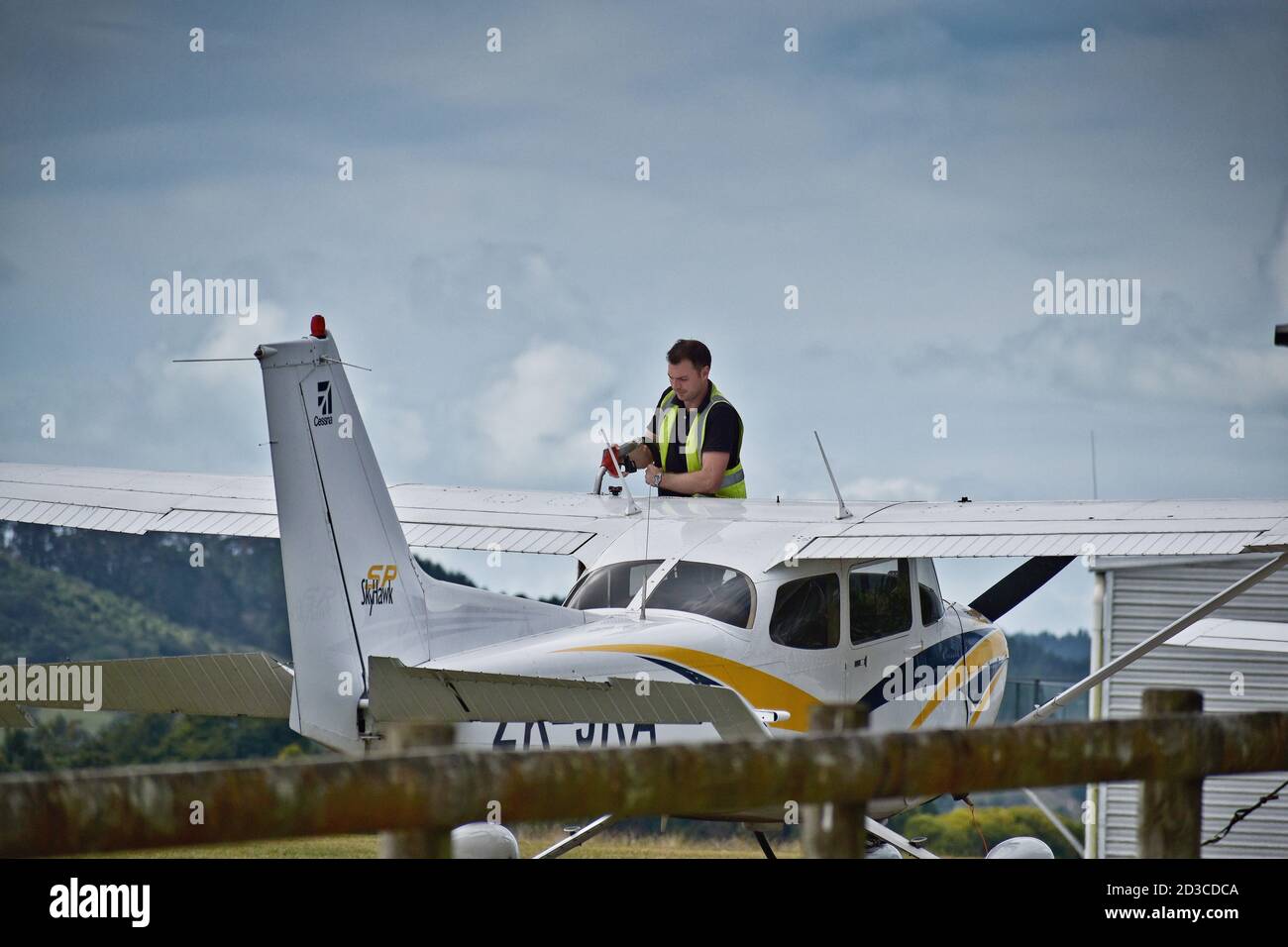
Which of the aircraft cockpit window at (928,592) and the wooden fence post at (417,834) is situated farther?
the aircraft cockpit window at (928,592)

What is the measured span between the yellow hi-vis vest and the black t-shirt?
Answer: 0.02 metres

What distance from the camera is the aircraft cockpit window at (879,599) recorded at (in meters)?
10.2

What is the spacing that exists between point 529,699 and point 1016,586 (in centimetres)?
603

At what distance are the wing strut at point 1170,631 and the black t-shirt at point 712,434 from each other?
8.21ft

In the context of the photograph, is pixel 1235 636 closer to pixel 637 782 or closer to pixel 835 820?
pixel 835 820

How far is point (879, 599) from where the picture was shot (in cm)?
1049

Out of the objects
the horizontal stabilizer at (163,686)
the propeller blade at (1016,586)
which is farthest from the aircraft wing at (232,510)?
the propeller blade at (1016,586)

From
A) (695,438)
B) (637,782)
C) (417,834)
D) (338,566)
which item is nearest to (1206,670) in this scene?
(695,438)

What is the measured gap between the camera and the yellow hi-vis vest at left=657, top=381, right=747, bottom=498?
1084 centimetres

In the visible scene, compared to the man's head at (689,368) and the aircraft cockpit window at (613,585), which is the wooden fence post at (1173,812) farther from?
the man's head at (689,368)
